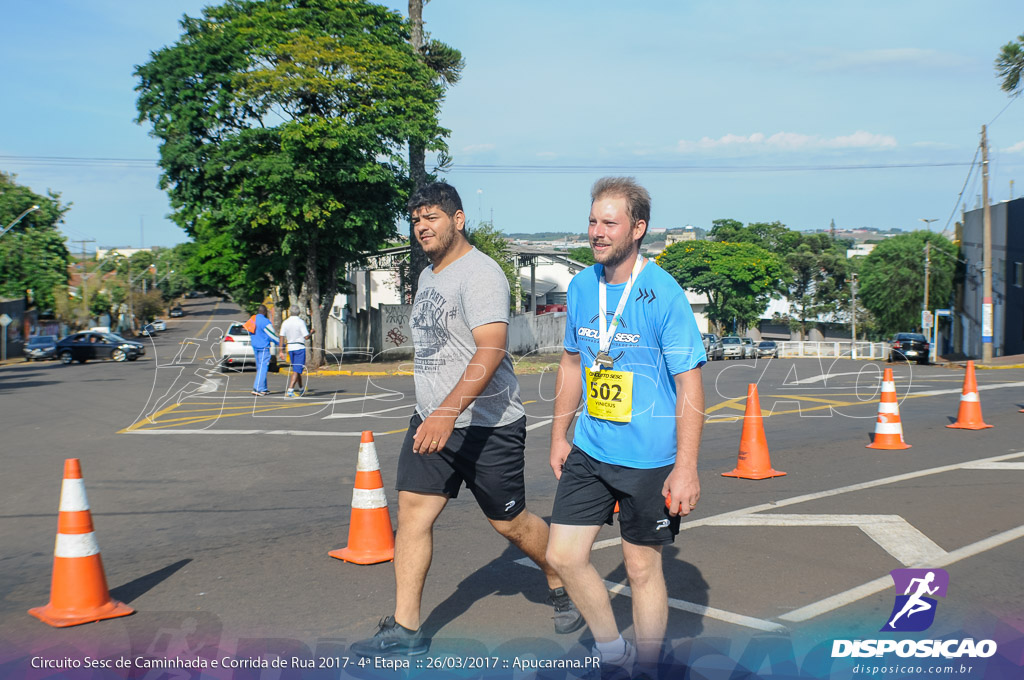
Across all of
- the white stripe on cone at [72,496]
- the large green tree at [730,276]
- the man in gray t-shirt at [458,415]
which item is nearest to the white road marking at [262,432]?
the white stripe on cone at [72,496]

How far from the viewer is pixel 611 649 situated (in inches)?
135

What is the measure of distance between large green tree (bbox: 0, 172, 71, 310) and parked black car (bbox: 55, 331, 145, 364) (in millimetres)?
19937

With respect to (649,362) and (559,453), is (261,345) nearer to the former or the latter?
(559,453)

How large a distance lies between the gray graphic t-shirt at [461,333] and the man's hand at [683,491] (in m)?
1.03

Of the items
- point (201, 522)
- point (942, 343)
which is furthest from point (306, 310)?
point (942, 343)

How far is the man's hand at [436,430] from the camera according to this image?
3.81 metres

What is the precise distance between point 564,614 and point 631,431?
4.20 ft

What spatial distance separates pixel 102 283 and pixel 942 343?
7989 cm

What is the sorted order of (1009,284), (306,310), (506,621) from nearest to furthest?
1. (506,621)
2. (306,310)
3. (1009,284)

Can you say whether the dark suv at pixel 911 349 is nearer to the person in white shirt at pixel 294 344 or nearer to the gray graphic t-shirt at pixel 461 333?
the person in white shirt at pixel 294 344

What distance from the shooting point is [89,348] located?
41281 millimetres

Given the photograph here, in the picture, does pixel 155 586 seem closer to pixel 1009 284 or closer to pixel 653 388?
pixel 653 388

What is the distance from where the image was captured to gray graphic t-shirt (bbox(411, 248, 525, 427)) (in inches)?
160

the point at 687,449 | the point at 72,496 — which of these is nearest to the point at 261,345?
the point at 72,496
